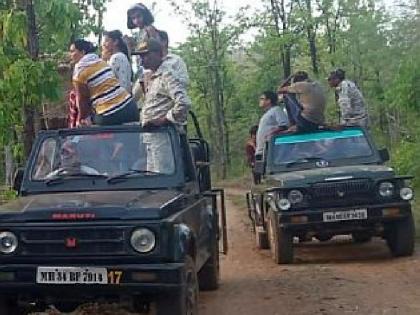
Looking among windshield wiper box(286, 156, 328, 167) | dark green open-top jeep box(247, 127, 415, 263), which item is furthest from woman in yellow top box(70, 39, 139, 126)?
windshield wiper box(286, 156, 328, 167)

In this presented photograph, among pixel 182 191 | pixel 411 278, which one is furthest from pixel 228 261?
pixel 182 191

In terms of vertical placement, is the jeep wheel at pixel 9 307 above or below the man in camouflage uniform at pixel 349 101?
below

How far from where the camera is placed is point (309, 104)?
36.9ft

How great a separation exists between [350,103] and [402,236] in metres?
3.22

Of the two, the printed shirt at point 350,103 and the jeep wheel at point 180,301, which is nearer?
the jeep wheel at point 180,301

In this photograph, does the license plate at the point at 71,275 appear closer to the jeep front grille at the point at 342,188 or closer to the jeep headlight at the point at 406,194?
the jeep front grille at the point at 342,188

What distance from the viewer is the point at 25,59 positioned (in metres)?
8.66

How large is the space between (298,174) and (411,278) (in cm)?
203

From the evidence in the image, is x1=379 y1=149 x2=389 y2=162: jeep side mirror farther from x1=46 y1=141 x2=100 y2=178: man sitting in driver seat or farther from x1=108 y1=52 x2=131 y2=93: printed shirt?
x1=46 y1=141 x2=100 y2=178: man sitting in driver seat

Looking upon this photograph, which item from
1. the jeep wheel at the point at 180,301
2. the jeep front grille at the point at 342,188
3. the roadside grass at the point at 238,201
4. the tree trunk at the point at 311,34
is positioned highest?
the tree trunk at the point at 311,34

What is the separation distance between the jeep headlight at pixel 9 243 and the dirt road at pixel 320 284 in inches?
49.2

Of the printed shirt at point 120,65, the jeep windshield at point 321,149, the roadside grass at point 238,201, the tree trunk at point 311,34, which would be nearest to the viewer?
the printed shirt at point 120,65

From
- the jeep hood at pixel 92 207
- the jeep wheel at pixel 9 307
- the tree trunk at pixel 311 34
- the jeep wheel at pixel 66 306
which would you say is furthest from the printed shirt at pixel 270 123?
the tree trunk at pixel 311 34

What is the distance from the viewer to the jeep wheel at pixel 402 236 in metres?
9.89
